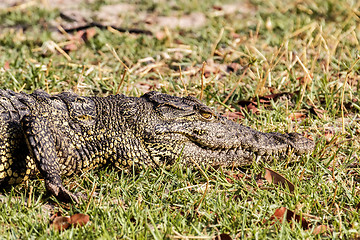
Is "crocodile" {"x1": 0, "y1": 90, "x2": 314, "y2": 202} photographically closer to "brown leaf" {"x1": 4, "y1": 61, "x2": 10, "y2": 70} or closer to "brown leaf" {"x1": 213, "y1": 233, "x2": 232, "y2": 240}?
"brown leaf" {"x1": 213, "y1": 233, "x2": 232, "y2": 240}

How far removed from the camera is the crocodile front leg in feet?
11.3

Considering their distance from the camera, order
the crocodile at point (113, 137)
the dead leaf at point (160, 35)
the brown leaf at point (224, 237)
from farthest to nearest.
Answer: the dead leaf at point (160, 35) < the crocodile at point (113, 137) < the brown leaf at point (224, 237)

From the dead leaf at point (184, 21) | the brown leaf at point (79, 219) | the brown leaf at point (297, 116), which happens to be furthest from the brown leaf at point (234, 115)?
the dead leaf at point (184, 21)

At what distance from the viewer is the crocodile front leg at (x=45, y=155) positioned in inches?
136

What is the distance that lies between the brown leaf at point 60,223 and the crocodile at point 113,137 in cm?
24

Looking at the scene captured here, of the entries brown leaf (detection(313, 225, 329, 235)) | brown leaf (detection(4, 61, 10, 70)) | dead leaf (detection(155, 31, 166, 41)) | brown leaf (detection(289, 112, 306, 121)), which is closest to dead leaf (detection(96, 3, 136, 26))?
dead leaf (detection(155, 31, 166, 41))

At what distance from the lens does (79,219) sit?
322 cm

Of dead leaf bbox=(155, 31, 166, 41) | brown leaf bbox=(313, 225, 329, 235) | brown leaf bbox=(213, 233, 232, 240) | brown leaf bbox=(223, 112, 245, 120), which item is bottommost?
brown leaf bbox=(223, 112, 245, 120)

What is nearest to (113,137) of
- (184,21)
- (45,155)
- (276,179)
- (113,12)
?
(45,155)

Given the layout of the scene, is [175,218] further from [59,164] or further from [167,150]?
[59,164]

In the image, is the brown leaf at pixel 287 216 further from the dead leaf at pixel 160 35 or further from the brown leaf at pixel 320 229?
the dead leaf at pixel 160 35

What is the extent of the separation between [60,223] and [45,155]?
57 centimetres

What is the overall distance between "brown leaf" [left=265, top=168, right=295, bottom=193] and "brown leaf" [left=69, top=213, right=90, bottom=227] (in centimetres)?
154

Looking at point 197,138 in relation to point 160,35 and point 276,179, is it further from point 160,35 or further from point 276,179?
point 160,35
